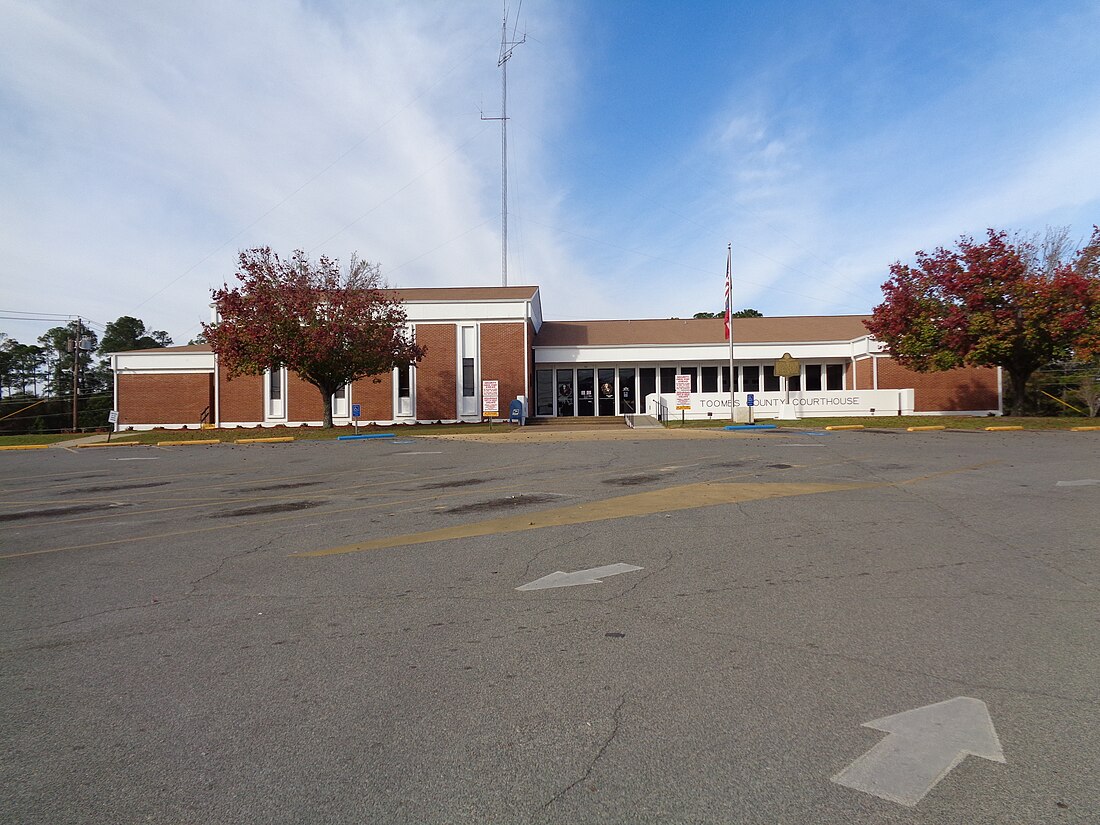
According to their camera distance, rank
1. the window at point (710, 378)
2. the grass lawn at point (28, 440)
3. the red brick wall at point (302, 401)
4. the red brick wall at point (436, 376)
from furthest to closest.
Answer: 1. the window at point (710, 378)
2. the red brick wall at point (302, 401)
3. the red brick wall at point (436, 376)
4. the grass lawn at point (28, 440)

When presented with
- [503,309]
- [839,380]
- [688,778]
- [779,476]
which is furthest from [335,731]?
[839,380]

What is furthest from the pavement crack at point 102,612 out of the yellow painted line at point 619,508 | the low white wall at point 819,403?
the low white wall at point 819,403

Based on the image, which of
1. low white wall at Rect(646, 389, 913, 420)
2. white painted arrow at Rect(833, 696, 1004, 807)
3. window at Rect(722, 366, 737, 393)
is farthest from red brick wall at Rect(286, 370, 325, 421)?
white painted arrow at Rect(833, 696, 1004, 807)

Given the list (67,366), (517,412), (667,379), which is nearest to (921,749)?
(517,412)

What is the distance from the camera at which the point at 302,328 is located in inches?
1078

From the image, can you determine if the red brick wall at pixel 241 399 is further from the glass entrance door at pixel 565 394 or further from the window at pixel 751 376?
the window at pixel 751 376

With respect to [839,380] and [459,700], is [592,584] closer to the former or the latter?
[459,700]

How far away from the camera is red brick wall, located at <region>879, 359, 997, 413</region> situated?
36.6 meters

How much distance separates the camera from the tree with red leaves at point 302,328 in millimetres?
27203

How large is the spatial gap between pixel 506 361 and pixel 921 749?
107 ft

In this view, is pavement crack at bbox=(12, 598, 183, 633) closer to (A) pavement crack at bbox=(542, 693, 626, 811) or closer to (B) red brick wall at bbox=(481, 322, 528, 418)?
(A) pavement crack at bbox=(542, 693, 626, 811)

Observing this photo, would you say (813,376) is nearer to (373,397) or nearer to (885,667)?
(373,397)

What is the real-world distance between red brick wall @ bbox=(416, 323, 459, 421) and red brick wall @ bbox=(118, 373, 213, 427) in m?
12.0

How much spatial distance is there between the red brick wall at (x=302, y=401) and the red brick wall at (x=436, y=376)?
544 cm
